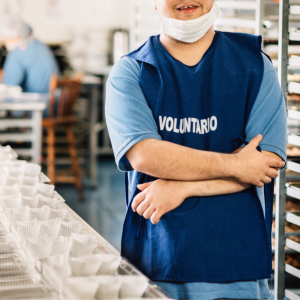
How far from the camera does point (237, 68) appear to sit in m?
1.36

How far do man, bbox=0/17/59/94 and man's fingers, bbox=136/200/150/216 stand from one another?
4300 mm

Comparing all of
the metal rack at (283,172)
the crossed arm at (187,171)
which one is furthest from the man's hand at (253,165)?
the metal rack at (283,172)

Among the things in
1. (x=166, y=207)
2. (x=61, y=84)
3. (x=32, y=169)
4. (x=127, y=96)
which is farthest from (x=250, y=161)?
(x=61, y=84)

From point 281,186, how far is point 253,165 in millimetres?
823

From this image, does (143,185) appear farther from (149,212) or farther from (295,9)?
(295,9)

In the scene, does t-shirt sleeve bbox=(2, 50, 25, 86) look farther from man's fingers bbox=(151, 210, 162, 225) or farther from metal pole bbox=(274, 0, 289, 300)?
man's fingers bbox=(151, 210, 162, 225)

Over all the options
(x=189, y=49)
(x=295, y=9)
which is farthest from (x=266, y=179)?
(x=295, y=9)

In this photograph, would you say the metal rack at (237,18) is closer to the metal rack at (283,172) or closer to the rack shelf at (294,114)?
the metal rack at (283,172)

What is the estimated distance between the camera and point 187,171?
127 centimetres

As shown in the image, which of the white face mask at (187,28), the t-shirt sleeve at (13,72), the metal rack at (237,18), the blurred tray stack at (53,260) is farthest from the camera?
the t-shirt sleeve at (13,72)

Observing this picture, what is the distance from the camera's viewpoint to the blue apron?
1.27 metres

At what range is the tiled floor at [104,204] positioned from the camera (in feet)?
13.0

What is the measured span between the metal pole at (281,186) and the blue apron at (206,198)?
0.61 metres

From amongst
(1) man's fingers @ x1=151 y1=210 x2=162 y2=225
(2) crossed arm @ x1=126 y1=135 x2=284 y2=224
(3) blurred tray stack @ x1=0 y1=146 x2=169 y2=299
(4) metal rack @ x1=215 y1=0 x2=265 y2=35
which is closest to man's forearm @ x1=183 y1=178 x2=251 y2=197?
(2) crossed arm @ x1=126 y1=135 x2=284 y2=224
